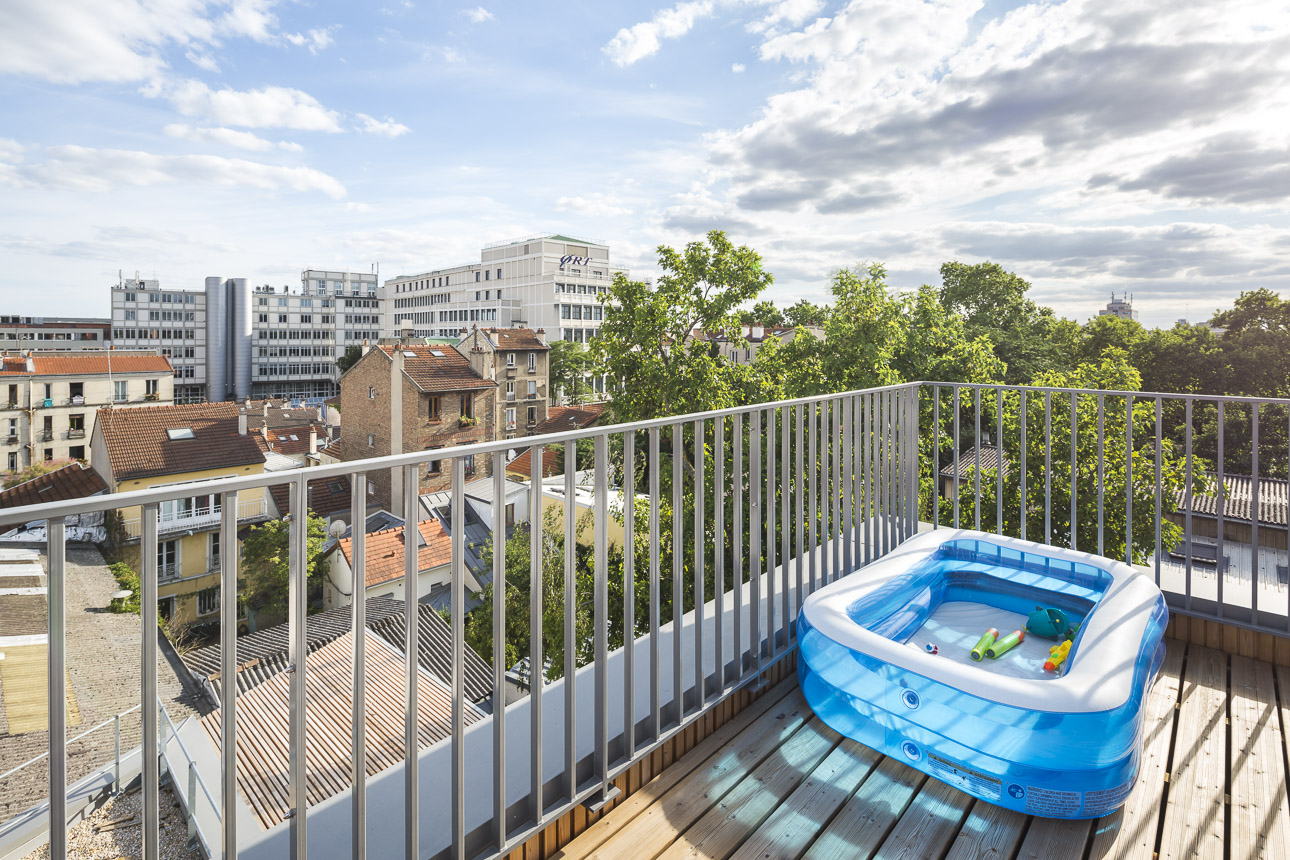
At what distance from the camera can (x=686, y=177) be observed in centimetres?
3609

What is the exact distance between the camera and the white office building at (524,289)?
52.3 m

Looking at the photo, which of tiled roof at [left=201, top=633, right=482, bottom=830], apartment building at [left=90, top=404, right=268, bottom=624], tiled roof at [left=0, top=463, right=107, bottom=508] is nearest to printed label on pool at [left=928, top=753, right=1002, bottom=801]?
tiled roof at [left=201, top=633, right=482, bottom=830]

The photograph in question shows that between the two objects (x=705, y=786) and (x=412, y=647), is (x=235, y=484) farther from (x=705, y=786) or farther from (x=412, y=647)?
(x=705, y=786)

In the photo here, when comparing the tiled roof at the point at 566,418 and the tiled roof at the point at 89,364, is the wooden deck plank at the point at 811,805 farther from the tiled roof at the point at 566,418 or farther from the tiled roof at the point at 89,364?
the tiled roof at the point at 89,364

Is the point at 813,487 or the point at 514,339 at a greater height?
the point at 514,339

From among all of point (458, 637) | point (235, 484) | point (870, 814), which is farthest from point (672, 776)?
point (235, 484)

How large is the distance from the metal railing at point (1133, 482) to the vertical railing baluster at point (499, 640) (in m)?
2.39

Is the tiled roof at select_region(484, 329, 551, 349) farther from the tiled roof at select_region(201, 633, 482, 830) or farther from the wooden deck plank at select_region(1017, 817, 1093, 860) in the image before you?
the wooden deck plank at select_region(1017, 817, 1093, 860)

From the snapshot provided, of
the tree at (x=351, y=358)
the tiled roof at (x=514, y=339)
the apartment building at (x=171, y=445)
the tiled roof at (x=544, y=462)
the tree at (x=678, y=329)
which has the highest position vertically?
the tree at (x=351, y=358)

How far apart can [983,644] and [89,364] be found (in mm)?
48219

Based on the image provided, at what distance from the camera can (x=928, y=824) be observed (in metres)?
1.58

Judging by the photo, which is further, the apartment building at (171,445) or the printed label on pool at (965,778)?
the apartment building at (171,445)

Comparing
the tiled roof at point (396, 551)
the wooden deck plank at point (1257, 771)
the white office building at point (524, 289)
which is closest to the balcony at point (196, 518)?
the tiled roof at point (396, 551)

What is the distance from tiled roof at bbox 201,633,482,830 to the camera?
1.01 m
